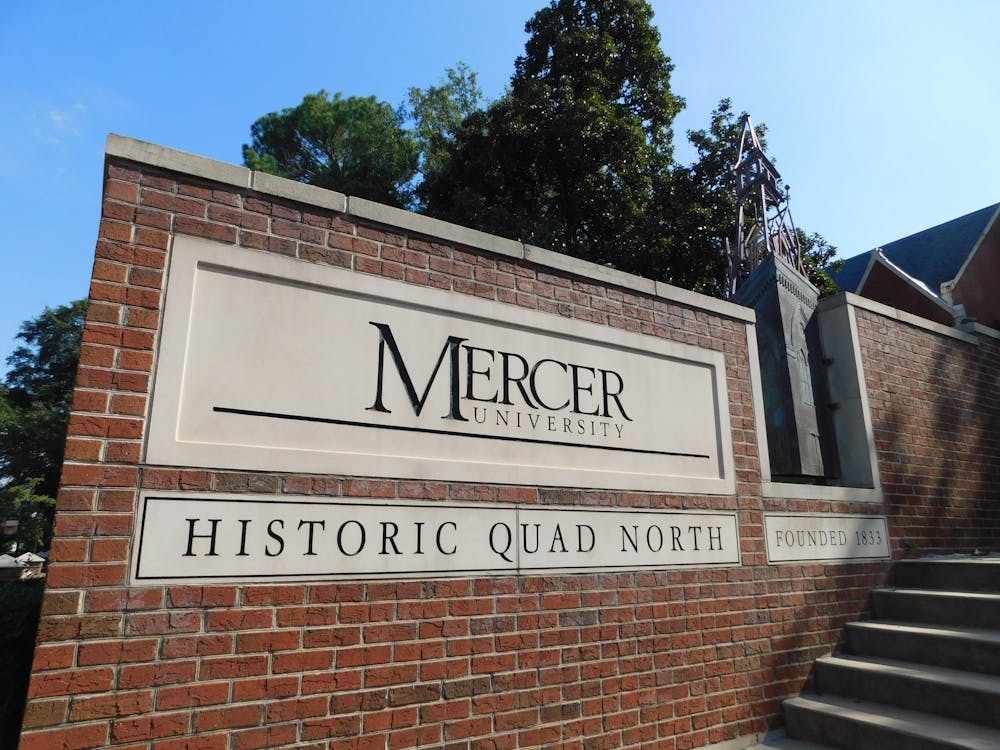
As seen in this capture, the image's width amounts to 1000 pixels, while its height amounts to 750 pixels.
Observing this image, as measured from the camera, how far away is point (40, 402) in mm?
29250

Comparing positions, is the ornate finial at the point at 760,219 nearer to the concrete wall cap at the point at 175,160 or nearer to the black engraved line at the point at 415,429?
the black engraved line at the point at 415,429

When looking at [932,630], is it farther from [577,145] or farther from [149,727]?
[577,145]

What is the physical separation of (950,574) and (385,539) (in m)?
Result: 4.26

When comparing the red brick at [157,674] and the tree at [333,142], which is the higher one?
the tree at [333,142]

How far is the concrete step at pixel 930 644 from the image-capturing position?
153 inches

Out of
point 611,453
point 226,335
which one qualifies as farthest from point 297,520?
point 611,453

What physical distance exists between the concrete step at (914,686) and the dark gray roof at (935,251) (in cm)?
1688

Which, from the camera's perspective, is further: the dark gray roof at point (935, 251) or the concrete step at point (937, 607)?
the dark gray roof at point (935, 251)

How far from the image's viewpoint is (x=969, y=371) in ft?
21.4

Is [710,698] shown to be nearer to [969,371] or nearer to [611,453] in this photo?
[611,453]

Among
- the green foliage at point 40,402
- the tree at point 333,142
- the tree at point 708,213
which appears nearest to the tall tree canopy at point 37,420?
the green foliage at point 40,402

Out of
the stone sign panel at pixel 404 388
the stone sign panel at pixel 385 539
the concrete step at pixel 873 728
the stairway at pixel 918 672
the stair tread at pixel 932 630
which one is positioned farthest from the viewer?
the stair tread at pixel 932 630

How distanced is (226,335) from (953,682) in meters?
4.30

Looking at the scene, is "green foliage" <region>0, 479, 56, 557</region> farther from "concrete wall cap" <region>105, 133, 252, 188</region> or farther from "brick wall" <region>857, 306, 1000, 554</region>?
"brick wall" <region>857, 306, 1000, 554</region>
